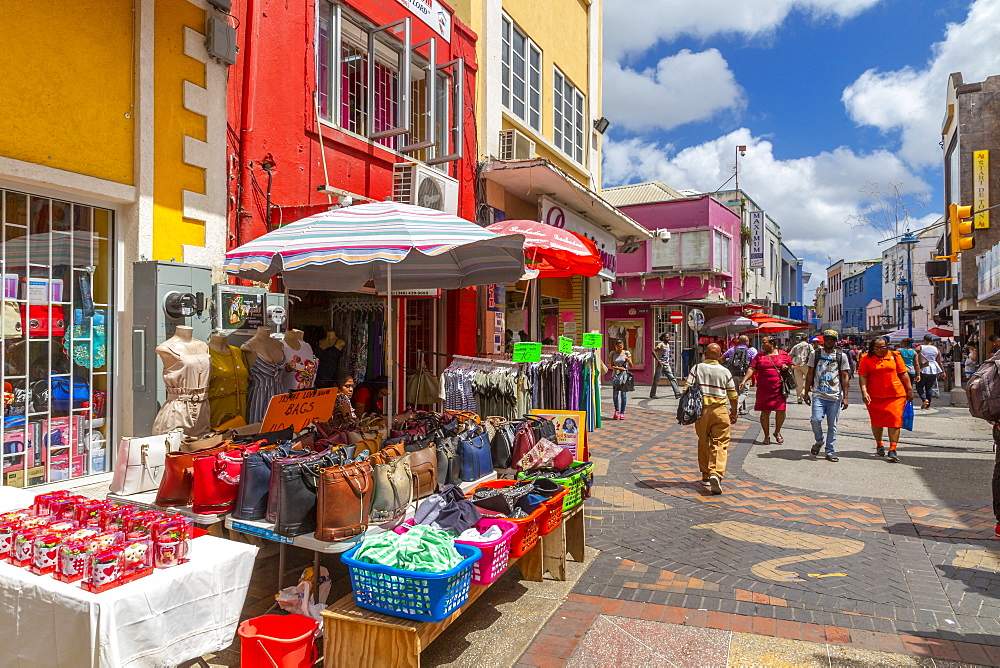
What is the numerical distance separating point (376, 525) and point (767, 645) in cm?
238

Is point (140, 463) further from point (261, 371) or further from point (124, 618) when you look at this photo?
point (261, 371)

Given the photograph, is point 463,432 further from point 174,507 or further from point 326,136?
point 326,136

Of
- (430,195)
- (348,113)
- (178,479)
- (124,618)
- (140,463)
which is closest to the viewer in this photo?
(124,618)

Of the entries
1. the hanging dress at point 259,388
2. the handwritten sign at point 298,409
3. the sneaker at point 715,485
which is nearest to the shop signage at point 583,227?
the sneaker at point 715,485

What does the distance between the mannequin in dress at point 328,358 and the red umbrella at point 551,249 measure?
8.65 feet

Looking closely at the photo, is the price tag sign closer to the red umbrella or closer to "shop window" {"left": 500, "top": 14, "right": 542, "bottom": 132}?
the red umbrella

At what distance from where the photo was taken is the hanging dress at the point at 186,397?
17.4 ft

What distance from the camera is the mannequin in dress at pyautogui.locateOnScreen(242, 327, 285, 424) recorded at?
6.17 m

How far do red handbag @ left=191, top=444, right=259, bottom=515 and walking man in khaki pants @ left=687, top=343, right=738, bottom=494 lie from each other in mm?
5060

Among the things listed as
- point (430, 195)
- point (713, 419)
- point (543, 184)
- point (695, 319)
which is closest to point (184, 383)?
point (430, 195)

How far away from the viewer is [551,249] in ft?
28.8

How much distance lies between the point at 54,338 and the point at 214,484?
9.18 ft

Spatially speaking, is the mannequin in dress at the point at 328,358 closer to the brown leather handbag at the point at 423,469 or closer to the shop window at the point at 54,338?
the shop window at the point at 54,338

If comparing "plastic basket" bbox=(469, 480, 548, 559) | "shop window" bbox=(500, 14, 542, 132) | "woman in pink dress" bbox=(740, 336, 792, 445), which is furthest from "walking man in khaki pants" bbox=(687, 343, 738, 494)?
"shop window" bbox=(500, 14, 542, 132)
